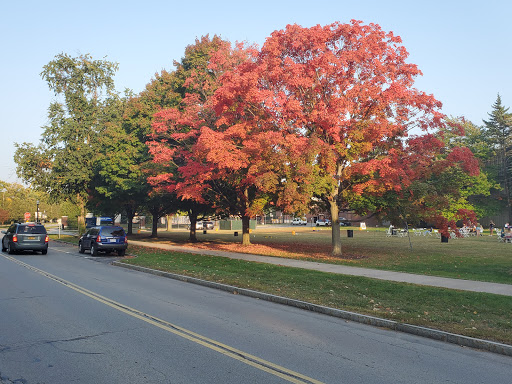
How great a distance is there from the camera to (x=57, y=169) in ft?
133

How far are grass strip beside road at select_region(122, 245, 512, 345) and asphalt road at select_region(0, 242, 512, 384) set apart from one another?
0.80 m

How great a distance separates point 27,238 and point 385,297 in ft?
65.6

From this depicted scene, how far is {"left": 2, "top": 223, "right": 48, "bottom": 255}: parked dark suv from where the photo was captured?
22438 millimetres

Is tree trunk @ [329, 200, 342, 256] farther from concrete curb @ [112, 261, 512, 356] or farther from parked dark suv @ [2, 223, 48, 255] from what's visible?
parked dark suv @ [2, 223, 48, 255]

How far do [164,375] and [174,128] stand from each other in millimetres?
23251

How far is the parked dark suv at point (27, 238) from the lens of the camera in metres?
22.4

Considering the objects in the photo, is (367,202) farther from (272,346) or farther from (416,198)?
(272,346)

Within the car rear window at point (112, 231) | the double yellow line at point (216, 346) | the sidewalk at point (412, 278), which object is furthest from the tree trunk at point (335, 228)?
the double yellow line at point (216, 346)

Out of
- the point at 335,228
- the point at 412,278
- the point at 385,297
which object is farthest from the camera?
the point at 335,228

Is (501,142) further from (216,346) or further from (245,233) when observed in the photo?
(216,346)

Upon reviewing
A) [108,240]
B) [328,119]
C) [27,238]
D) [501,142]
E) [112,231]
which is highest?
[501,142]

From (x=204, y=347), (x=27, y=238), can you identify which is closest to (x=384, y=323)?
(x=204, y=347)

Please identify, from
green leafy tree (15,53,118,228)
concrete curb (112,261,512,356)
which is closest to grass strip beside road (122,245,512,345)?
concrete curb (112,261,512,356)

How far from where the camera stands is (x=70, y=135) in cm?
4097
